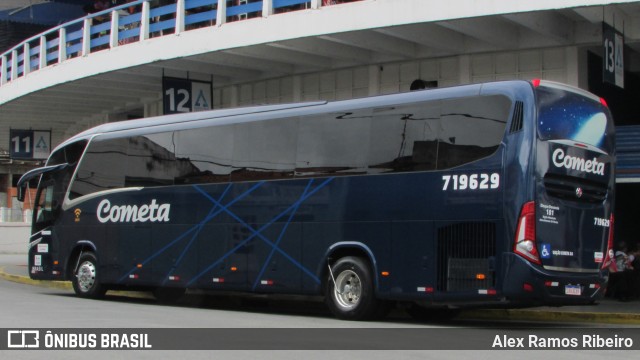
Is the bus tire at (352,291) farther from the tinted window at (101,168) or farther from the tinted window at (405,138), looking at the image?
the tinted window at (101,168)

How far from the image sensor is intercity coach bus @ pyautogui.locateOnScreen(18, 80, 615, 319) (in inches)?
498

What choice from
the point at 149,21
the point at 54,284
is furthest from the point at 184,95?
the point at 54,284

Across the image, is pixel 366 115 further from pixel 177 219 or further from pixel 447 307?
pixel 177 219

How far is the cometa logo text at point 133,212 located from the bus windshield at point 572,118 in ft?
24.8

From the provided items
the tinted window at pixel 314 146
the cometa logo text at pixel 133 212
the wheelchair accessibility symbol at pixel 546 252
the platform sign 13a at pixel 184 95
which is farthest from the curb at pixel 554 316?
the platform sign 13a at pixel 184 95

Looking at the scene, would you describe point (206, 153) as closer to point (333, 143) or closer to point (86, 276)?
point (333, 143)

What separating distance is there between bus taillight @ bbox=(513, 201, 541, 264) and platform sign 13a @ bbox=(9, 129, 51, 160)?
2658 centimetres

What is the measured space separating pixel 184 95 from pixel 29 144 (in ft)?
47.7

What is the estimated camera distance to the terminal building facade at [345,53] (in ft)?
59.0

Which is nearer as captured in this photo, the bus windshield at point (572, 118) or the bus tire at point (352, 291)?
the bus windshield at point (572, 118)

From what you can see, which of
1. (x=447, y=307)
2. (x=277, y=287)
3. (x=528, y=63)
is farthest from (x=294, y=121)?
(x=528, y=63)

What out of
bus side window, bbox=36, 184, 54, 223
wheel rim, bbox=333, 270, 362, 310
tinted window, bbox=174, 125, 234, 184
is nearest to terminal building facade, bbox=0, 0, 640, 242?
tinted window, bbox=174, 125, 234, 184

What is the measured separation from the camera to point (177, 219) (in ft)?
56.2

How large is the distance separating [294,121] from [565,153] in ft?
15.1
